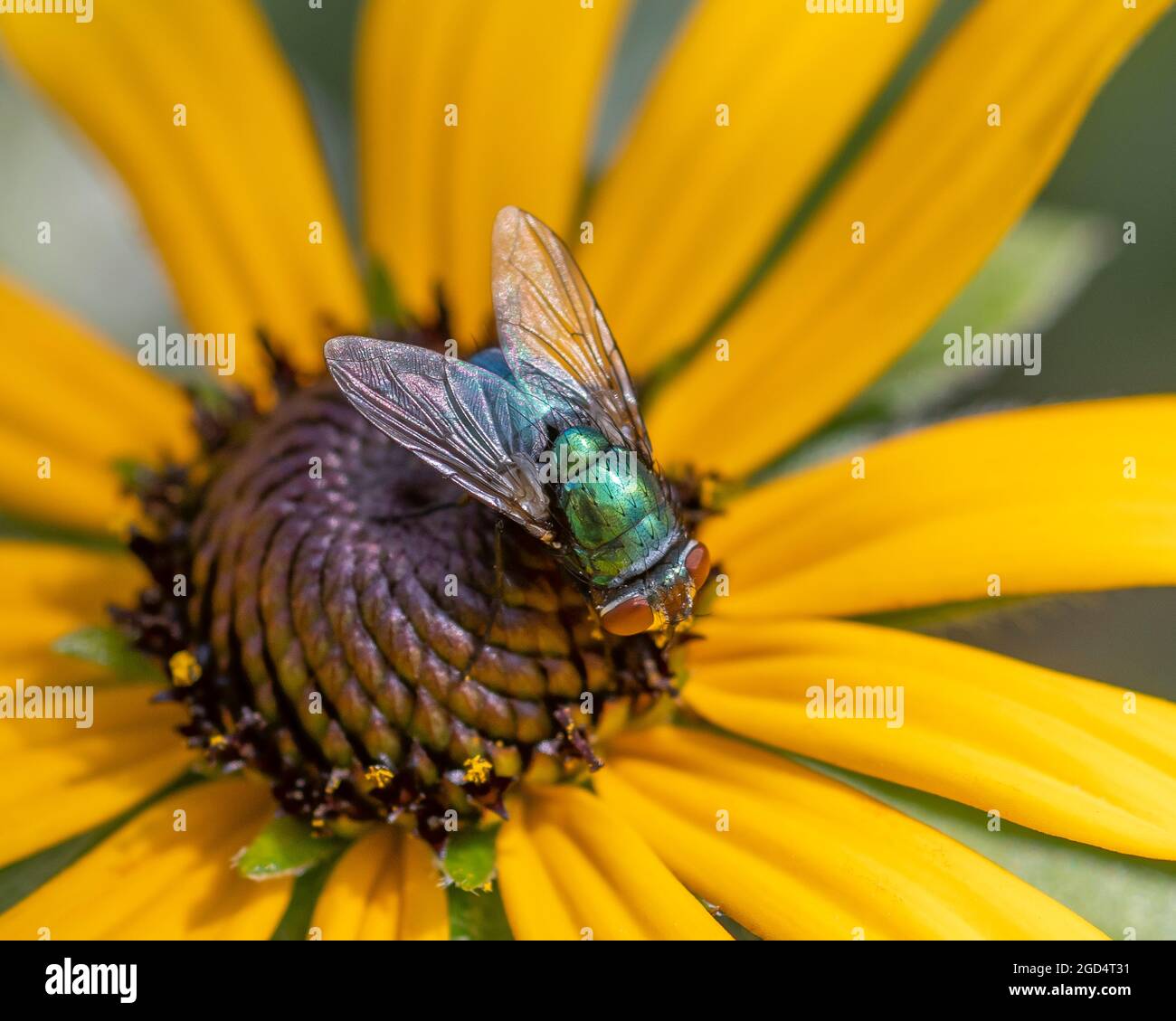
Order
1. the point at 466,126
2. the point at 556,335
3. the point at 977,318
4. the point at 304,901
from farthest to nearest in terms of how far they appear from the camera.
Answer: the point at 466,126, the point at 977,318, the point at 556,335, the point at 304,901

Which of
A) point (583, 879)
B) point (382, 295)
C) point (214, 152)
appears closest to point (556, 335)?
point (382, 295)

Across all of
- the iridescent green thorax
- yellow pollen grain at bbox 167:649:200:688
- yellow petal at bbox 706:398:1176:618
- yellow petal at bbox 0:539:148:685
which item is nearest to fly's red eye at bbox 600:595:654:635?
the iridescent green thorax

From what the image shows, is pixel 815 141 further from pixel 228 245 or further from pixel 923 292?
pixel 228 245

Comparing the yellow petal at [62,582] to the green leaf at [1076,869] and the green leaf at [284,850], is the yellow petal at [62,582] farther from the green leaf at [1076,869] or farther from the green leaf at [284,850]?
the green leaf at [1076,869]

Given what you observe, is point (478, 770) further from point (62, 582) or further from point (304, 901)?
point (62, 582)

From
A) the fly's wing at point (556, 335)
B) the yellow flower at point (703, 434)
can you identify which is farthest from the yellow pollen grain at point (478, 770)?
the fly's wing at point (556, 335)

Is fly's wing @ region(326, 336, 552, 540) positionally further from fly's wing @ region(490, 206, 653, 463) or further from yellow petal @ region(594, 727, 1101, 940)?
yellow petal @ region(594, 727, 1101, 940)
